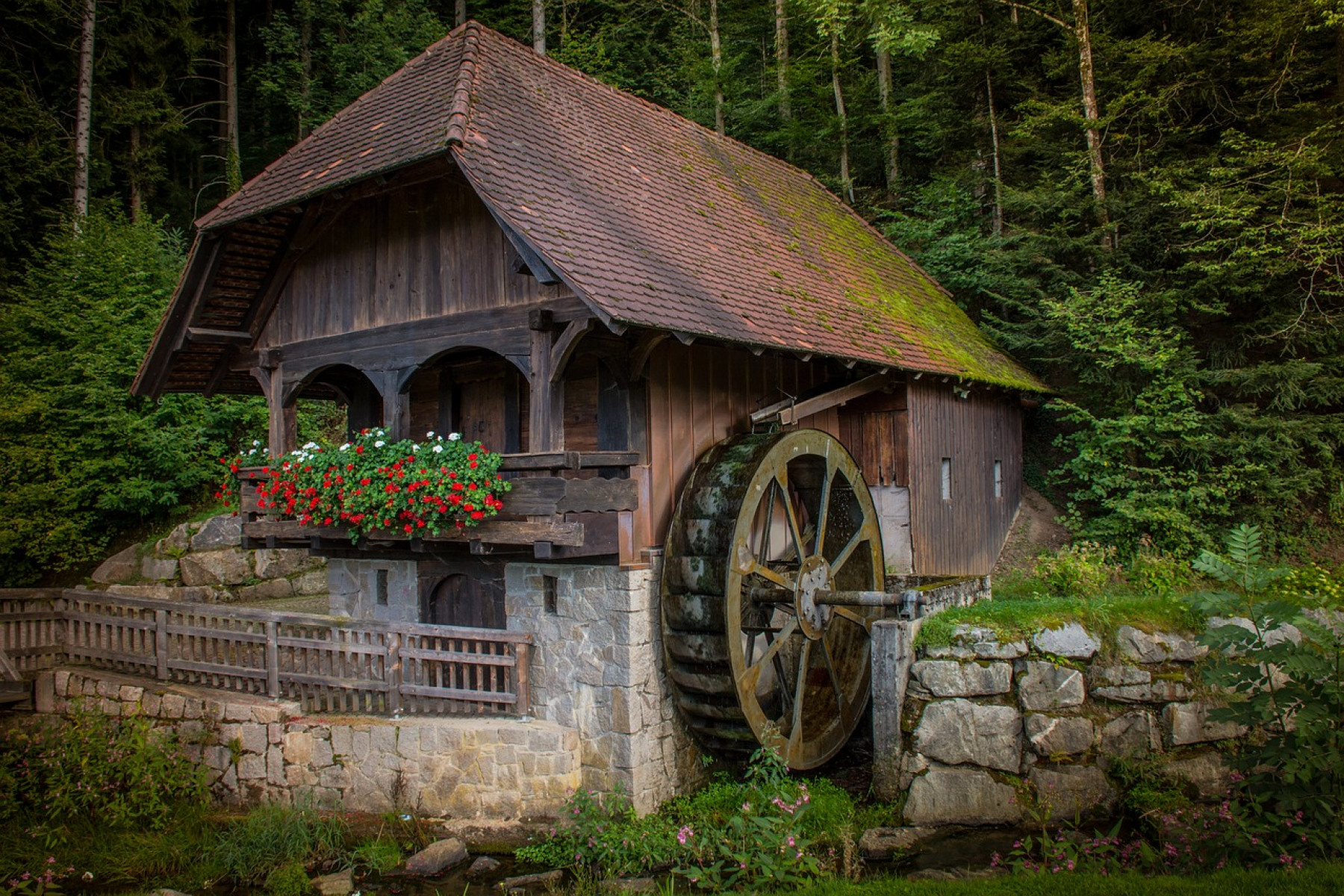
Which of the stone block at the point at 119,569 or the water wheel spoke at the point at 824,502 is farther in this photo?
the stone block at the point at 119,569

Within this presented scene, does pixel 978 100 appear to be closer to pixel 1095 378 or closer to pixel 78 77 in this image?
pixel 1095 378

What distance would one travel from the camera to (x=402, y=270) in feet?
26.1

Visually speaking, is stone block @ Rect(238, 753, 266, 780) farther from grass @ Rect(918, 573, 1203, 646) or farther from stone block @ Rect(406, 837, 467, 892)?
grass @ Rect(918, 573, 1203, 646)

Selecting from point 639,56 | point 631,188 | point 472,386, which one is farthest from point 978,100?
point 472,386

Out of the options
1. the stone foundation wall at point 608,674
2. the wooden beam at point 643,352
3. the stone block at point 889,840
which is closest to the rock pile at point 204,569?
the stone foundation wall at point 608,674

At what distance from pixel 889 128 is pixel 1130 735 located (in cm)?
1400

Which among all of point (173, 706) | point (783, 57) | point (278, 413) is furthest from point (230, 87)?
point (173, 706)

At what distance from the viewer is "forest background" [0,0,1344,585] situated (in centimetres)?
1120

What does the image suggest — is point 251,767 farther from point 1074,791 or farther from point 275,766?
point 1074,791

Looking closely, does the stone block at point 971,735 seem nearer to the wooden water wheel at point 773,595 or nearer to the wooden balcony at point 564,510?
the wooden water wheel at point 773,595

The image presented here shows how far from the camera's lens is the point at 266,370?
9148mm

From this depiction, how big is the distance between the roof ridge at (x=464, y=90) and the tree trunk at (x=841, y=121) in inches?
412

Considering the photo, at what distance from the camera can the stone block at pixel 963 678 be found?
23.1ft

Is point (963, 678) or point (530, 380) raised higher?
point (530, 380)
